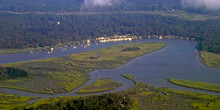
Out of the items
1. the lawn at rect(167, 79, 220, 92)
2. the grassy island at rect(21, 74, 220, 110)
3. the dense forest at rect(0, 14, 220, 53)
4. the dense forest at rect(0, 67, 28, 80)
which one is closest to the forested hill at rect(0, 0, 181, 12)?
the dense forest at rect(0, 14, 220, 53)

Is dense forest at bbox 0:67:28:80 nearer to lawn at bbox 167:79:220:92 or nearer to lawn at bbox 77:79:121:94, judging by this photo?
lawn at bbox 77:79:121:94

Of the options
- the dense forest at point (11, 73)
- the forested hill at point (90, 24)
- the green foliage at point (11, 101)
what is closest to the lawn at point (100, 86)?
the green foliage at point (11, 101)

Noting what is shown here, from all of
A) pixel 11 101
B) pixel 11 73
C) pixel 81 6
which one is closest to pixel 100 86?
pixel 11 101

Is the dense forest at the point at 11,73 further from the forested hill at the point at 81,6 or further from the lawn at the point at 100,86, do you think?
the forested hill at the point at 81,6

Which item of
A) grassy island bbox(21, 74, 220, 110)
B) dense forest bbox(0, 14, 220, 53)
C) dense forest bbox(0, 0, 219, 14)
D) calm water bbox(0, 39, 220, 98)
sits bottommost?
grassy island bbox(21, 74, 220, 110)

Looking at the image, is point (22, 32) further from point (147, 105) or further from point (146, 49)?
point (147, 105)

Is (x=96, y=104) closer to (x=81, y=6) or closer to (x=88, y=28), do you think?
(x=88, y=28)

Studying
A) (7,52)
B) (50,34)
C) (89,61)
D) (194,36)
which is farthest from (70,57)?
(194,36)
